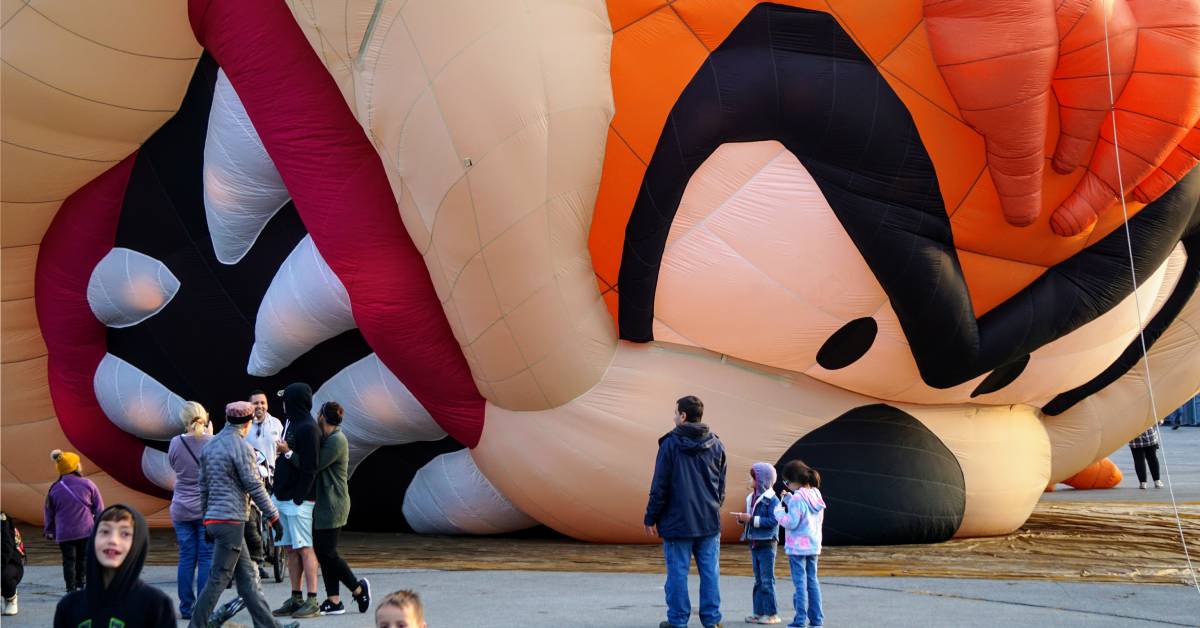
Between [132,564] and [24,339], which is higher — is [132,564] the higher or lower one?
the lower one

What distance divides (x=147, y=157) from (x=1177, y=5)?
779 cm

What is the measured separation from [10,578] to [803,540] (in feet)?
15.1

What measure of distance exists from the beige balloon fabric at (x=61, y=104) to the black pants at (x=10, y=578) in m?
4.02

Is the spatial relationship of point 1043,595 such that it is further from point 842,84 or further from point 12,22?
point 12,22

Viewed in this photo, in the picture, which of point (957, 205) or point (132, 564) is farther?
point (957, 205)

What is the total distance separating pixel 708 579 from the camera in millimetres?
6559

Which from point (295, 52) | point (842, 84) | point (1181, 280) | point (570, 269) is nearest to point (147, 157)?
point (295, 52)

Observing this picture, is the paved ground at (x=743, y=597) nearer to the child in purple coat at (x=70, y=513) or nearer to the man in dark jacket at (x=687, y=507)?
the child in purple coat at (x=70, y=513)

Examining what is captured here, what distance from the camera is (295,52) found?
9.54 metres

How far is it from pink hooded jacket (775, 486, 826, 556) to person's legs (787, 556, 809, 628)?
6 cm

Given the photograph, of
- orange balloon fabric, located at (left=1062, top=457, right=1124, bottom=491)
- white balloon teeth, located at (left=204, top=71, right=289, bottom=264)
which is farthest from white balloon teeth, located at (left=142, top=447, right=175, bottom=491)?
orange balloon fabric, located at (left=1062, top=457, right=1124, bottom=491)

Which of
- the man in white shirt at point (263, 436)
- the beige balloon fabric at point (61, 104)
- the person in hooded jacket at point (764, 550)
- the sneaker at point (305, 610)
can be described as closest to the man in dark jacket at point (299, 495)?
the sneaker at point (305, 610)

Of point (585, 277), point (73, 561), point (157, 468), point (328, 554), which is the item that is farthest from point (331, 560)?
point (157, 468)

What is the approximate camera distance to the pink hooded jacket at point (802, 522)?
21.6 feet
